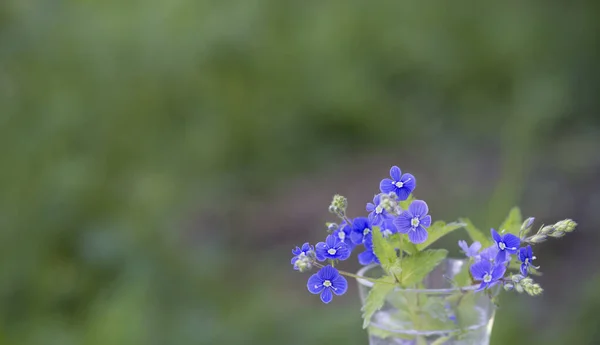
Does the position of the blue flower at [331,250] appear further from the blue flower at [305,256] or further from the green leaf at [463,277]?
the green leaf at [463,277]

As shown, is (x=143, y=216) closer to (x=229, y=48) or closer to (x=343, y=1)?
(x=229, y=48)

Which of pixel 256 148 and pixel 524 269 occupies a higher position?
pixel 256 148

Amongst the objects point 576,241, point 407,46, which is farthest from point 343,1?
point 576,241

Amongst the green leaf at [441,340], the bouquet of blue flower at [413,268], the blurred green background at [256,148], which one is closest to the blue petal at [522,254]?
the bouquet of blue flower at [413,268]

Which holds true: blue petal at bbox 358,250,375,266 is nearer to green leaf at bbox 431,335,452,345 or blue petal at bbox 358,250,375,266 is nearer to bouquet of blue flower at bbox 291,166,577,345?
bouquet of blue flower at bbox 291,166,577,345

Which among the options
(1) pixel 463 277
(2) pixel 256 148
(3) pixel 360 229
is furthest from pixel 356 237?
(2) pixel 256 148

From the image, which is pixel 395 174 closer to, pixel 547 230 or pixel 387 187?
pixel 387 187
